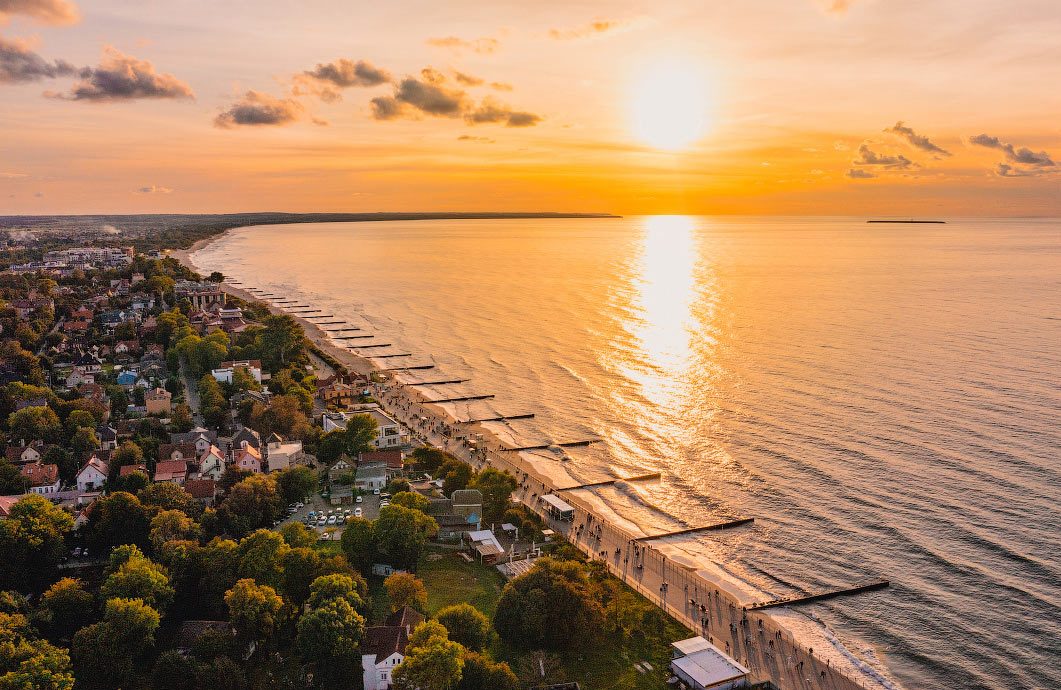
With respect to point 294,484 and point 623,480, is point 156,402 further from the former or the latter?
point 623,480

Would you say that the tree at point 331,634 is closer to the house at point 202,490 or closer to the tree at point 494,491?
the tree at point 494,491

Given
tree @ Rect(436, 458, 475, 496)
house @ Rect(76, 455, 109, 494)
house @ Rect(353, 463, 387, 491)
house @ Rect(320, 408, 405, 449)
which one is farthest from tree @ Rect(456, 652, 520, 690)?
house @ Rect(76, 455, 109, 494)

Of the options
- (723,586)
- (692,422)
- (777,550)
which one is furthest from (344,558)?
(692,422)

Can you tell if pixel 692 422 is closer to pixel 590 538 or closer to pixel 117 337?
pixel 590 538

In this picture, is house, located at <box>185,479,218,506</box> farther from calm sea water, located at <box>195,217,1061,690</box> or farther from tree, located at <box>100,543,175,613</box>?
calm sea water, located at <box>195,217,1061,690</box>

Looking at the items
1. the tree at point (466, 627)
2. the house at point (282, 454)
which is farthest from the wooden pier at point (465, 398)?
the tree at point (466, 627)

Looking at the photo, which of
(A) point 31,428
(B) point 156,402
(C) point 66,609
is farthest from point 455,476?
(A) point 31,428
